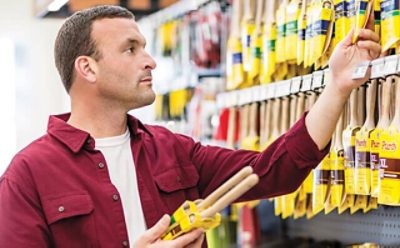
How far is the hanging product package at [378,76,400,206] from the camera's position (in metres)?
2.44

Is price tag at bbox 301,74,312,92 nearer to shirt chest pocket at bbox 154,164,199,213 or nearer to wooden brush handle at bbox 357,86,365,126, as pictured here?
wooden brush handle at bbox 357,86,365,126

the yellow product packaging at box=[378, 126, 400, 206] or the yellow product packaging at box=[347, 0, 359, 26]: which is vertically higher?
the yellow product packaging at box=[347, 0, 359, 26]

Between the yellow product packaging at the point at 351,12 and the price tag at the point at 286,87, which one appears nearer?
the yellow product packaging at the point at 351,12

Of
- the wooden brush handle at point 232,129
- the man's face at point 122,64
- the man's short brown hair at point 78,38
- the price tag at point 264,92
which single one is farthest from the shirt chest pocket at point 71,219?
the wooden brush handle at point 232,129

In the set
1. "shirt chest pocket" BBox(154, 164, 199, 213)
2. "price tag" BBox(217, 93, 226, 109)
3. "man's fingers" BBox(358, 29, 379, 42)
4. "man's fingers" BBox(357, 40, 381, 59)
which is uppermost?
"man's fingers" BBox(358, 29, 379, 42)

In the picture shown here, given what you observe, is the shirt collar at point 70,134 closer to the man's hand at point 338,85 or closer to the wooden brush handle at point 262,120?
the man's hand at point 338,85

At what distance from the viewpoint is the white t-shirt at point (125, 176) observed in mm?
2469

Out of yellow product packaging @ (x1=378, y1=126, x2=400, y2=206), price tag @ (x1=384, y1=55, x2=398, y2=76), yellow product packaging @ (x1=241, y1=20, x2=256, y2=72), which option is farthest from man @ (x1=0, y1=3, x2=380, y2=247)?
yellow product packaging @ (x1=241, y1=20, x2=256, y2=72)

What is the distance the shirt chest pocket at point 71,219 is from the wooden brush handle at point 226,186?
1.82ft

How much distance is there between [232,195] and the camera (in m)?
1.80

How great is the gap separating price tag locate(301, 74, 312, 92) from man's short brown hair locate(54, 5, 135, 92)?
2.72 feet

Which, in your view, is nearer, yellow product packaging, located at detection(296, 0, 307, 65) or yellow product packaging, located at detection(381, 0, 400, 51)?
yellow product packaging, located at detection(381, 0, 400, 51)

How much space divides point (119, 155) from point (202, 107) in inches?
79.2

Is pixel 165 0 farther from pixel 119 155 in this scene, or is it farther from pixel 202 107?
pixel 119 155
